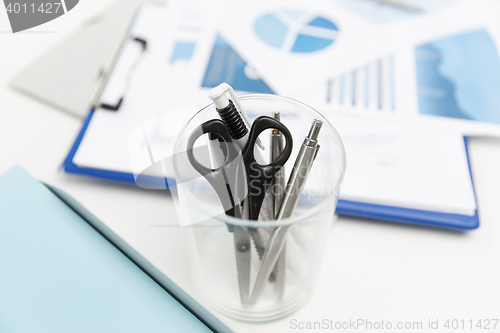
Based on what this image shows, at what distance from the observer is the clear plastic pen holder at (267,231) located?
0.23 metres

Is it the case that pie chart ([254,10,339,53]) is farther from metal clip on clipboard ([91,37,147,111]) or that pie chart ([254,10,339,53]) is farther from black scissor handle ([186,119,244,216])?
black scissor handle ([186,119,244,216])

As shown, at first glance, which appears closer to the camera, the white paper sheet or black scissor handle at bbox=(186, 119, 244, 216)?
black scissor handle at bbox=(186, 119, 244, 216)

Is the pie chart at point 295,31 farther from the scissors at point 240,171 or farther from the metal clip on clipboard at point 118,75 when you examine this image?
the scissors at point 240,171

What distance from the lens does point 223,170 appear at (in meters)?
0.23

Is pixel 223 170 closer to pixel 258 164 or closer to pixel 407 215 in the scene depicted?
pixel 258 164

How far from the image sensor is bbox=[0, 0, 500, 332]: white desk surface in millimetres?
Answer: 291

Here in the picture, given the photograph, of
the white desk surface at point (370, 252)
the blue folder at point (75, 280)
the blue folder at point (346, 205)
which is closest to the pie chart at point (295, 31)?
the blue folder at point (346, 205)

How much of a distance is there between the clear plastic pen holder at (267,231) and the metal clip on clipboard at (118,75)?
0.21m

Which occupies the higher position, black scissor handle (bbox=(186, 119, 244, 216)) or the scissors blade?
black scissor handle (bbox=(186, 119, 244, 216))

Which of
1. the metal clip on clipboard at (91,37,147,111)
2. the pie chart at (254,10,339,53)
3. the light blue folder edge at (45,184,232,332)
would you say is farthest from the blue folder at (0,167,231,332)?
the pie chart at (254,10,339,53)

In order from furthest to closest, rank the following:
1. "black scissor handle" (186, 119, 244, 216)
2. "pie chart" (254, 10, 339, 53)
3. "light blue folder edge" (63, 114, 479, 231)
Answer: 1. "pie chart" (254, 10, 339, 53)
2. "light blue folder edge" (63, 114, 479, 231)
3. "black scissor handle" (186, 119, 244, 216)

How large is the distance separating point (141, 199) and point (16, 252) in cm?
11

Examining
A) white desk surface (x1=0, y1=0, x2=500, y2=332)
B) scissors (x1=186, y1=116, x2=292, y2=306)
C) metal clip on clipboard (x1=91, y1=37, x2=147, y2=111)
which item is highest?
metal clip on clipboard (x1=91, y1=37, x2=147, y2=111)

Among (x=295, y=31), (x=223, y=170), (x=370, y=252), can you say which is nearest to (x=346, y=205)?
(x=370, y=252)
